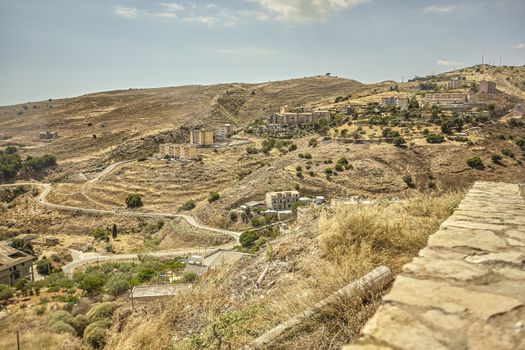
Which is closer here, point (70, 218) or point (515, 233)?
point (515, 233)

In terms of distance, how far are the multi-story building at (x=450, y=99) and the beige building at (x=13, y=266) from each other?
6042 centimetres

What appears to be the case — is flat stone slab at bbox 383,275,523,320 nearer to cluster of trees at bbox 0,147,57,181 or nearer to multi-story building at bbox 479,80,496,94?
cluster of trees at bbox 0,147,57,181

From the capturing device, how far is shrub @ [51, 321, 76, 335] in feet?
32.3

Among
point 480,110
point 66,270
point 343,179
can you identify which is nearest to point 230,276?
point 66,270

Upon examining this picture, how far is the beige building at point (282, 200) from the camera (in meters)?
37.9

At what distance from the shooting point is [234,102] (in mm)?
94812

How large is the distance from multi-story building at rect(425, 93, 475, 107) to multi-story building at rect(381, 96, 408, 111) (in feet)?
14.6

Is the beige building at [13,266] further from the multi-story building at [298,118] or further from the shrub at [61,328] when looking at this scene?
the multi-story building at [298,118]

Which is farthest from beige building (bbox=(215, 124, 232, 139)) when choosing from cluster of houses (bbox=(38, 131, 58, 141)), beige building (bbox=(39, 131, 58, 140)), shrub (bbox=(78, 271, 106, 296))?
shrub (bbox=(78, 271, 106, 296))

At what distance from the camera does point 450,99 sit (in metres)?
65.6

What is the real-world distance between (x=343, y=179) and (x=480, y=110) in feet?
107

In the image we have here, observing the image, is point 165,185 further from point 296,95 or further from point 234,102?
point 296,95

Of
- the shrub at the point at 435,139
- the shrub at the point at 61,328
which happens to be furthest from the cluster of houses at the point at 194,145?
the shrub at the point at 61,328

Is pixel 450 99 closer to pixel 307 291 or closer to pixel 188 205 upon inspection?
pixel 188 205
